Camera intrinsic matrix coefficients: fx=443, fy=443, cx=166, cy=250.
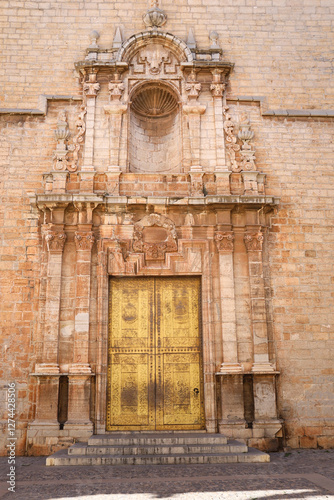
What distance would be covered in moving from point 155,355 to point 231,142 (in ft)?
15.5

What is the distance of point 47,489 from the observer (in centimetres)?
547

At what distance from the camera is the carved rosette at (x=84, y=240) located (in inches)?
340

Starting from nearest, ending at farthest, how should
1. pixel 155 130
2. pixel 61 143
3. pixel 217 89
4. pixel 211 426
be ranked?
pixel 211 426
pixel 61 143
pixel 217 89
pixel 155 130

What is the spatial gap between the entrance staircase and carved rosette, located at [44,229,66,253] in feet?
11.5

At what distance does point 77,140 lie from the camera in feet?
30.8

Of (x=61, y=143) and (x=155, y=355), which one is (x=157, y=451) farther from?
(x=61, y=143)

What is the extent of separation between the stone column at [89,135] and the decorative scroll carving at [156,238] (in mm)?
1298

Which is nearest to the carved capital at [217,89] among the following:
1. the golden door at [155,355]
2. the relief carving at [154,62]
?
the relief carving at [154,62]

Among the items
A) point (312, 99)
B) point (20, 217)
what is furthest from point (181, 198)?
point (312, 99)

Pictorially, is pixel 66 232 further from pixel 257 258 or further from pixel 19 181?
pixel 257 258

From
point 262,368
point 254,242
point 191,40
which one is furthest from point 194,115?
point 262,368

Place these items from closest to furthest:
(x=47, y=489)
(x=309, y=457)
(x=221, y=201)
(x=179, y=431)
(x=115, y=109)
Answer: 1. (x=47, y=489)
2. (x=309, y=457)
3. (x=179, y=431)
4. (x=221, y=201)
5. (x=115, y=109)

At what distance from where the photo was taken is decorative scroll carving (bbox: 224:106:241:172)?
30.7 feet

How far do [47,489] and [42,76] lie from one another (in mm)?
8157
